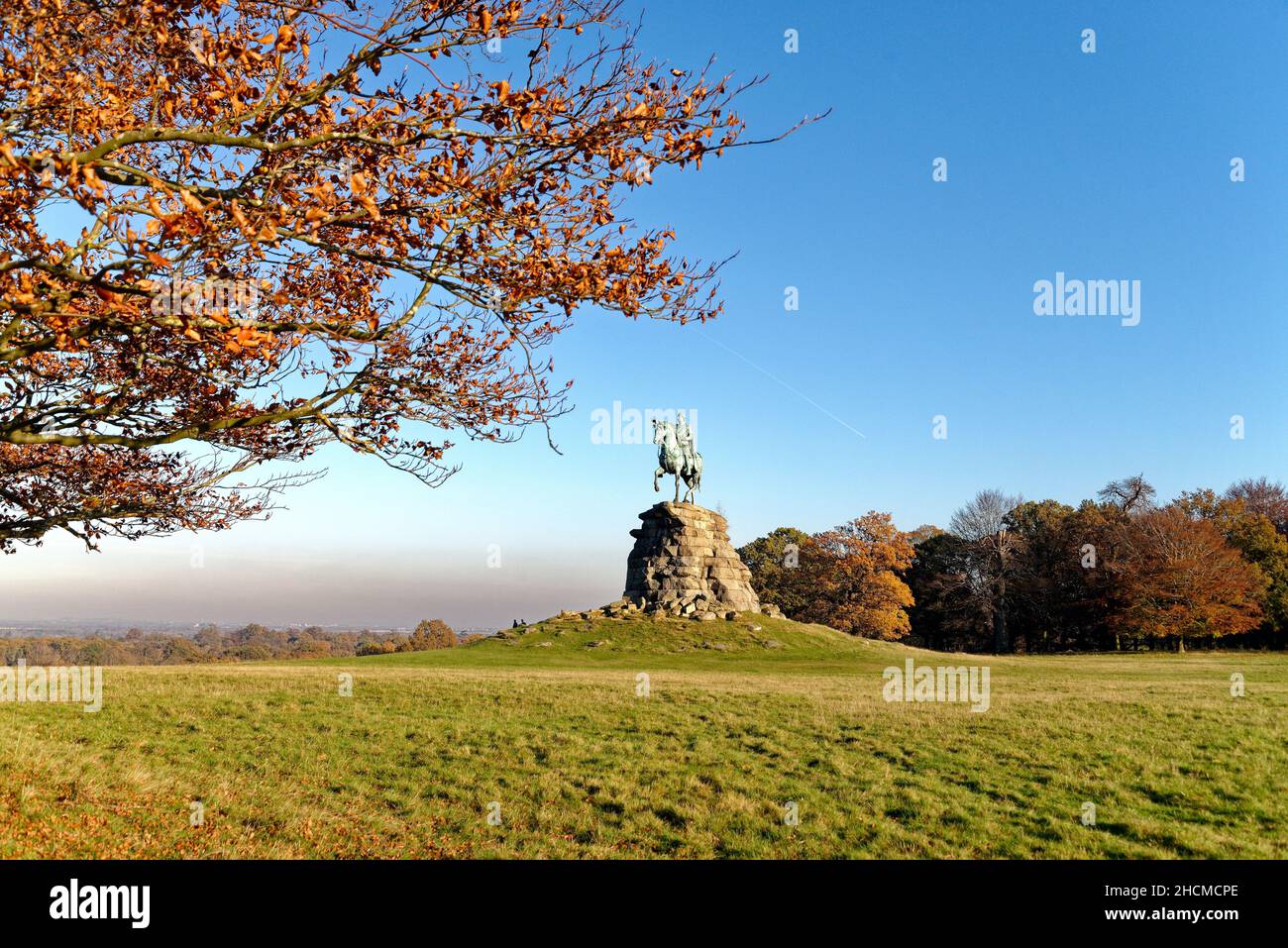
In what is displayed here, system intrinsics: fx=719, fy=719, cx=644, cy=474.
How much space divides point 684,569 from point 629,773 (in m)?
38.0

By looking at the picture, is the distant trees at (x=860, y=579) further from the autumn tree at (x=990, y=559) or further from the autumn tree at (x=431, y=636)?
the autumn tree at (x=431, y=636)

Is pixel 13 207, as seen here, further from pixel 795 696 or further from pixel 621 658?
pixel 621 658

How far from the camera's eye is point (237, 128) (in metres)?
6.96

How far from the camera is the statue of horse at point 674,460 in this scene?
53.8 metres

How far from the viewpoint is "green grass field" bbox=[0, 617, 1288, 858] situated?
952 cm

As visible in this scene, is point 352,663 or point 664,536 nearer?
point 352,663

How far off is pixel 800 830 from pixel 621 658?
29124 mm

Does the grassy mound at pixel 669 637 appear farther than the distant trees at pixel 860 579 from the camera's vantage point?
No

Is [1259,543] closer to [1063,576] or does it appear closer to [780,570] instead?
[1063,576]

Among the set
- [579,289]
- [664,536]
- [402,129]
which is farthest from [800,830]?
[664,536]

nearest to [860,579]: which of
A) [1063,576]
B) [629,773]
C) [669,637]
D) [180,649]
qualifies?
[1063,576]

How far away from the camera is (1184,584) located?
2256 inches

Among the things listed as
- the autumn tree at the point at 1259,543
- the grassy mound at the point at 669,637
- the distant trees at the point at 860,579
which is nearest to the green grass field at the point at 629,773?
the grassy mound at the point at 669,637

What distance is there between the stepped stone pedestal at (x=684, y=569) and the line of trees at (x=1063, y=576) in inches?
606
